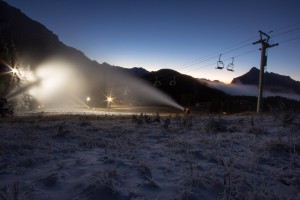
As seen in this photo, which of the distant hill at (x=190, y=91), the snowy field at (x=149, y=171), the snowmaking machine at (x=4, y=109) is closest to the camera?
the snowy field at (x=149, y=171)

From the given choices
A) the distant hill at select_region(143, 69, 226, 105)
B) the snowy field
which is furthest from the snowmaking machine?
the distant hill at select_region(143, 69, 226, 105)

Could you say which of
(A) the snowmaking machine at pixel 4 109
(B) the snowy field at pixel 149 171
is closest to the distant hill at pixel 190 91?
(A) the snowmaking machine at pixel 4 109

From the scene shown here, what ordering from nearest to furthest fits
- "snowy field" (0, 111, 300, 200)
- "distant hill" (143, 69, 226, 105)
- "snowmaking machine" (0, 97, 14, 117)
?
"snowy field" (0, 111, 300, 200)
"snowmaking machine" (0, 97, 14, 117)
"distant hill" (143, 69, 226, 105)

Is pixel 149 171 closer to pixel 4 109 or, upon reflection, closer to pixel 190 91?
pixel 4 109

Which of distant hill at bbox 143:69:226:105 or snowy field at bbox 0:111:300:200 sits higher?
distant hill at bbox 143:69:226:105

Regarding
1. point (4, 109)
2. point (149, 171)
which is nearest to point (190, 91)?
point (4, 109)

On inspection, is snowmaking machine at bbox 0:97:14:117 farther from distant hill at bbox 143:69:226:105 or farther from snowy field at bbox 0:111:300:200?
distant hill at bbox 143:69:226:105

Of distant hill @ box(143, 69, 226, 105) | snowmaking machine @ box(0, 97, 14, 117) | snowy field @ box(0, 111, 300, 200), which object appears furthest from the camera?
distant hill @ box(143, 69, 226, 105)

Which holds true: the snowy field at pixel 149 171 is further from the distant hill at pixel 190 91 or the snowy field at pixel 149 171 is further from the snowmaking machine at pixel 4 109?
the distant hill at pixel 190 91

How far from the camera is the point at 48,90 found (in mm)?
110438

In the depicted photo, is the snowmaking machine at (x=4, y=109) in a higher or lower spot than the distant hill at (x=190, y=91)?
lower

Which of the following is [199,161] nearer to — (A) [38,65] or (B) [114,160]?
(B) [114,160]

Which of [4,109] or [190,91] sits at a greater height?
[190,91]

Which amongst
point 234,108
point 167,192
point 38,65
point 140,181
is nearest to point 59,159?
point 140,181
